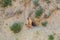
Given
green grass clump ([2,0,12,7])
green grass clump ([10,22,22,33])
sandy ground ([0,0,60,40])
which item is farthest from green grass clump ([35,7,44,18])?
green grass clump ([2,0,12,7])

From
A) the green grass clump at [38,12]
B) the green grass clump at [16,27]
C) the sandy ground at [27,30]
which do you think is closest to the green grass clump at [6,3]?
the sandy ground at [27,30]

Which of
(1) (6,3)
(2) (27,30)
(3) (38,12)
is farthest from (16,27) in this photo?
(1) (6,3)

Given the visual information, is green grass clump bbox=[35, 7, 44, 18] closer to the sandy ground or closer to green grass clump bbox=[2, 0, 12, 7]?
the sandy ground

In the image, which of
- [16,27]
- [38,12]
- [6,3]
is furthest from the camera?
[6,3]

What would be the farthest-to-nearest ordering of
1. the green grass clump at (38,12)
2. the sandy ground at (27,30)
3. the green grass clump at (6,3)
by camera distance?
1. the green grass clump at (6,3)
2. the green grass clump at (38,12)
3. the sandy ground at (27,30)

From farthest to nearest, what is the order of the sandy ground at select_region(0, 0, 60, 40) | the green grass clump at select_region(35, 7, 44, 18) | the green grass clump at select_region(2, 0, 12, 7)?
the green grass clump at select_region(2, 0, 12, 7) < the green grass clump at select_region(35, 7, 44, 18) < the sandy ground at select_region(0, 0, 60, 40)

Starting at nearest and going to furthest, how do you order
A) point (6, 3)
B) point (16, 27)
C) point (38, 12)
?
point (16, 27) → point (38, 12) → point (6, 3)

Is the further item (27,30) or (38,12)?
(38,12)

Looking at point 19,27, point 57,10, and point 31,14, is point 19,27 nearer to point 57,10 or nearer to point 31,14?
point 31,14

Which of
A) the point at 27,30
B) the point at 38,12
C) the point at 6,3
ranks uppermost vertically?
the point at 6,3

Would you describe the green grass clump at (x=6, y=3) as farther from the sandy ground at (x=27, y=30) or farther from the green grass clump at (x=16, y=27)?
the green grass clump at (x=16, y=27)

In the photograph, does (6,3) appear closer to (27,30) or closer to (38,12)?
(38,12)

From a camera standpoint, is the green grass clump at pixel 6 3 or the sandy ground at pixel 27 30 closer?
the sandy ground at pixel 27 30
